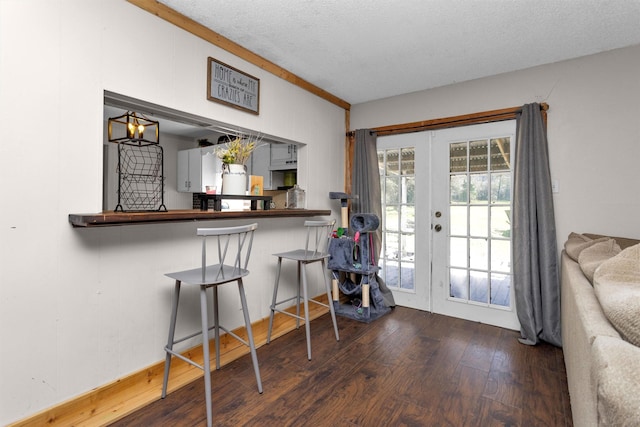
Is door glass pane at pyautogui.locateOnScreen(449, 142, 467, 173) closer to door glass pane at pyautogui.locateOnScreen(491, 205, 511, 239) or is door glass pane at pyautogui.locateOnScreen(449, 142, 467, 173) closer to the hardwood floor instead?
door glass pane at pyautogui.locateOnScreen(491, 205, 511, 239)

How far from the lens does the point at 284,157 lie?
414 centimetres

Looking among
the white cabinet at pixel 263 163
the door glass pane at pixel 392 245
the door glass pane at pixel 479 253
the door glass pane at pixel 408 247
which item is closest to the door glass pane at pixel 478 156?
the door glass pane at pixel 479 253

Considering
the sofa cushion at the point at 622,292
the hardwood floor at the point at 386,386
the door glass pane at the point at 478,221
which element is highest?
the door glass pane at the point at 478,221

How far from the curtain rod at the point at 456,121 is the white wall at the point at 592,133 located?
84 millimetres

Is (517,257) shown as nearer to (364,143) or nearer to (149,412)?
(364,143)

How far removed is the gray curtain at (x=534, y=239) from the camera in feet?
8.79

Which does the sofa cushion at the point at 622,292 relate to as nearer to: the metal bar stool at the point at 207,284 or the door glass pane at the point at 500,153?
the metal bar stool at the point at 207,284

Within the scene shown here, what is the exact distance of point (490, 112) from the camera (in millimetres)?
3059

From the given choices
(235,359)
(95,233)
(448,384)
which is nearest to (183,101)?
(95,233)

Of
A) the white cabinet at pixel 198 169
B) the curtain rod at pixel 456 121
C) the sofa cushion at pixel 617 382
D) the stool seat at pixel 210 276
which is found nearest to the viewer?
the sofa cushion at pixel 617 382

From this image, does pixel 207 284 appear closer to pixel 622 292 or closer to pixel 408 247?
pixel 622 292

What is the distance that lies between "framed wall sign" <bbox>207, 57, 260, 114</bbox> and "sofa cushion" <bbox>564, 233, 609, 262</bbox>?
2.54m

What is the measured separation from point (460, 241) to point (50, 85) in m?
3.35

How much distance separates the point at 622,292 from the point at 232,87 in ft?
8.35
